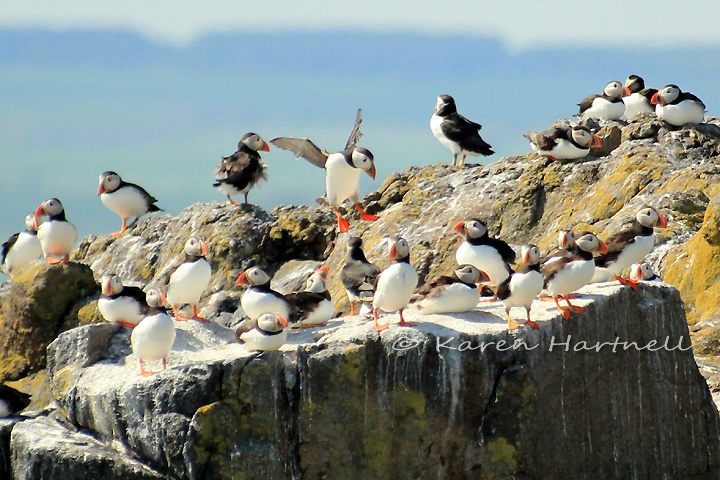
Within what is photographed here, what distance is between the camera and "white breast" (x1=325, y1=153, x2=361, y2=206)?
1833cm

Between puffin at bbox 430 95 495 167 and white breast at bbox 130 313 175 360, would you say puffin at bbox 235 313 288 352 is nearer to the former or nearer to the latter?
white breast at bbox 130 313 175 360

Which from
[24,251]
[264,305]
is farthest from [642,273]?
[24,251]

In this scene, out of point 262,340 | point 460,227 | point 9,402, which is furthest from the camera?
point 460,227

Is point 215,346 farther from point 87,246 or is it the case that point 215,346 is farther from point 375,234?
point 87,246

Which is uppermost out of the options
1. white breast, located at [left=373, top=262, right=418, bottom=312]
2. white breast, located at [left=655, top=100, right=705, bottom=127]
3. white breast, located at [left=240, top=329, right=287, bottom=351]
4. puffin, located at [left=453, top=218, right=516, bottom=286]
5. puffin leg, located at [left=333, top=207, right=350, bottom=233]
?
white breast, located at [left=655, top=100, right=705, bottom=127]

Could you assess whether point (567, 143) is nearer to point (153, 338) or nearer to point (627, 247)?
point (627, 247)

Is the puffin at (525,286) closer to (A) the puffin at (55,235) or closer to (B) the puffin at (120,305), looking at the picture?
(B) the puffin at (120,305)

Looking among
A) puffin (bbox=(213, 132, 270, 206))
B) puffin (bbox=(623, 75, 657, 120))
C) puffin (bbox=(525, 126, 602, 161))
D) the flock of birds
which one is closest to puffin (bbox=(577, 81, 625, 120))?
puffin (bbox=(623, 75, 657, 120))

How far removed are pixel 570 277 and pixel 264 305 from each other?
9.86ft

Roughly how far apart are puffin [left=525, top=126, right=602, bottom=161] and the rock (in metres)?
7.01

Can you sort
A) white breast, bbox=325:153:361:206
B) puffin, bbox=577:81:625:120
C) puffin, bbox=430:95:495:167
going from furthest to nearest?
puffin, bbox=577:81:625:120 < puffin, bbox=430:95:495:167 < white breast, bbox=325:153:361:206

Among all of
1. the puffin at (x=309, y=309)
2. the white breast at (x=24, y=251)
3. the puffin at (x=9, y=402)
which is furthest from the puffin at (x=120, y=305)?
the white breast at (x=24, y=251)

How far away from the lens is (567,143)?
1917cm

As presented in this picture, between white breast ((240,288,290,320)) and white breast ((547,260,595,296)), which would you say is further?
white breast ((240,288,290,320))
